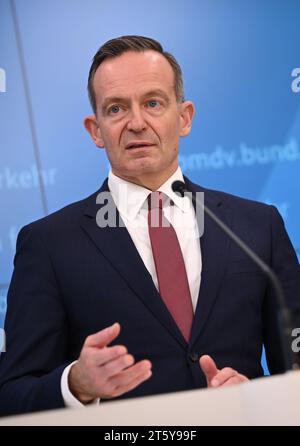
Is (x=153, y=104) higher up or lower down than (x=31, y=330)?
higher up

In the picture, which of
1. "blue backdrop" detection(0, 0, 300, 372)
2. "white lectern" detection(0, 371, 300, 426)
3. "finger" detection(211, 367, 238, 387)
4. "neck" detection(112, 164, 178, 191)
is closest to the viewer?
"white lectern" detection(0, 371, 300, 426)

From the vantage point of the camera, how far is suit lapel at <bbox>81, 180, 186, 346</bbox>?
91.2 inches

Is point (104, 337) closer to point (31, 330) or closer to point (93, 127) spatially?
point (31, 330)

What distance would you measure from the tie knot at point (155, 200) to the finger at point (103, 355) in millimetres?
776

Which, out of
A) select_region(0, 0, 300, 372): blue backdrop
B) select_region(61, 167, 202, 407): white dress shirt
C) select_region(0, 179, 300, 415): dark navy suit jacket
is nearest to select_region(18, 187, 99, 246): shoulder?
select_region(0, 179, 300, 415): dark navy suit jacket

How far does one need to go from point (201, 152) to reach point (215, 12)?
0.64 meters

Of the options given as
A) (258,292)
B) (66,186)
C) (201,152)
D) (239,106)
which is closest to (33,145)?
(66,186)

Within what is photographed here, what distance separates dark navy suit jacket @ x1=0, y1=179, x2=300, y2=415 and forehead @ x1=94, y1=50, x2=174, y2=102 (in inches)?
16.2

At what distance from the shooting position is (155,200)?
248 cm

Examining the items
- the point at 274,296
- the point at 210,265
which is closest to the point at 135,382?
the point at 210,265

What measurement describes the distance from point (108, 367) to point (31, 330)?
0.57 meters

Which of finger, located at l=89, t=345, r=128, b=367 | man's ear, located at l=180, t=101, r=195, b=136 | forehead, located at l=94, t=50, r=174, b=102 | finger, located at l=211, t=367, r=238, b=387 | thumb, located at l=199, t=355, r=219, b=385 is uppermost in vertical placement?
forehead, located at l=94, t=50, r=174, b=102

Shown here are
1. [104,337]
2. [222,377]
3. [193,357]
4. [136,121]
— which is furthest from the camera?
[136,121]

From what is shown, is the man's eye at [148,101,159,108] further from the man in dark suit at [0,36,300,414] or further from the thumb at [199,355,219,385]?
the thumb at [199,355,219,385]
